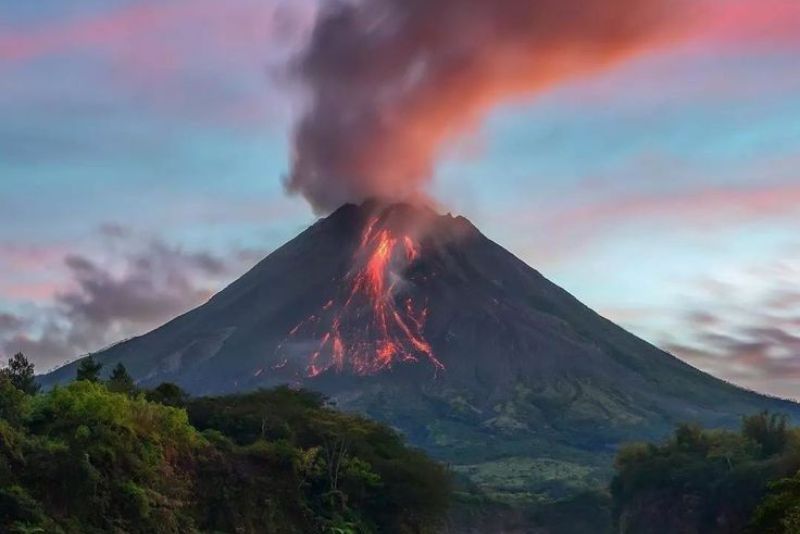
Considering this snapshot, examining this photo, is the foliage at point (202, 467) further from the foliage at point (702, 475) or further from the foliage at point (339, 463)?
the foliage at point (702, 475)

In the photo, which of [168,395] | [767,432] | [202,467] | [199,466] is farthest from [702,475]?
[199,466]

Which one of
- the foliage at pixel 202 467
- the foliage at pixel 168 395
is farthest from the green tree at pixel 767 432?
the foliage at pixel 168 395

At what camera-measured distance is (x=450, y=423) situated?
168500mm

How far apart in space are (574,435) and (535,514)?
220 feet

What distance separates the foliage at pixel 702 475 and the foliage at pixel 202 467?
17.8 meters

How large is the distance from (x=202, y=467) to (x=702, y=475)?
39715 millimetres

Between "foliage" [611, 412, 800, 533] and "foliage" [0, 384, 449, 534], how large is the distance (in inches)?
703

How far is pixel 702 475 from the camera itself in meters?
68.6

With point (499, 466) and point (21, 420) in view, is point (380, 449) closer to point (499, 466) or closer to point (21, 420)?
Answer: point (21, 420)

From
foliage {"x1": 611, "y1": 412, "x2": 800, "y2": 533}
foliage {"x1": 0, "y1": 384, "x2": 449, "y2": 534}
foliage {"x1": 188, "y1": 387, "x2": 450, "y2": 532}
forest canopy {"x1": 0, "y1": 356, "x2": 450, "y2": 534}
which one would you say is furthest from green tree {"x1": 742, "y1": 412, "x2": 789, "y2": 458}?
foliage {"x1": 0, "y1": 384, "x2": 449, "y2": 534}

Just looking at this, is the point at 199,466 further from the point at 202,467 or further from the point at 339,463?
the point at 339,463

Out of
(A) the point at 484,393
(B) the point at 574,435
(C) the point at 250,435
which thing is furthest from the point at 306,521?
(A) the point at 484,393

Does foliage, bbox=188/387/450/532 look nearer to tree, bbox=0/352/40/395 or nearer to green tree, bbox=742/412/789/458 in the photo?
tree, bbox=0/352/40/395

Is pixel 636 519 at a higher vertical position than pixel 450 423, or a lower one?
lower
